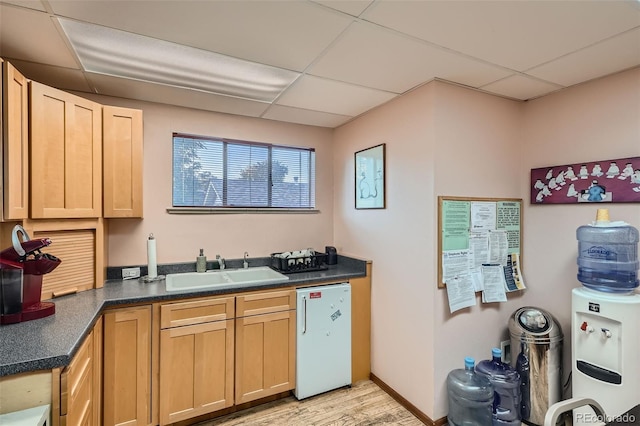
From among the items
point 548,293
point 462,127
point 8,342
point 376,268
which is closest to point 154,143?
point 8,342

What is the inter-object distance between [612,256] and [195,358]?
284 centimetres

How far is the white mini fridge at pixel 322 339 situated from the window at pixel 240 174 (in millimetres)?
1100

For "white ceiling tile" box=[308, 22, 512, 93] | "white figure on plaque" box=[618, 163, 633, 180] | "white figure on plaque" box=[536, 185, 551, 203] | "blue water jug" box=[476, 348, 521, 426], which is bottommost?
"blue water jug" box=[476, 348, 521, 426]

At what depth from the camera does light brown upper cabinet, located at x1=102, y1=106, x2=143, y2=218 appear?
2238mm

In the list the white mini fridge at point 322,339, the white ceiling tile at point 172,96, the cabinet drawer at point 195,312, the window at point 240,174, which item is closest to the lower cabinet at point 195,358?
the cabinet drawer at point 195,312

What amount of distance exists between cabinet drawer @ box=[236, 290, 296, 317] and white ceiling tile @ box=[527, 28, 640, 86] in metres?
2.37

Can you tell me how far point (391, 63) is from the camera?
1.92 m

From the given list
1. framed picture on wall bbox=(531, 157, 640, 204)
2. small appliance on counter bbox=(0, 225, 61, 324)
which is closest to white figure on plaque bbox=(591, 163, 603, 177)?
framed picture on wall bbox=(531, 157, 640, 204)

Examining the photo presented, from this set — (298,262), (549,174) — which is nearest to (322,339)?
(298,262)

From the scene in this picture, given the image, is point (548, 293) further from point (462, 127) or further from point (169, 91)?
point (169, 91)

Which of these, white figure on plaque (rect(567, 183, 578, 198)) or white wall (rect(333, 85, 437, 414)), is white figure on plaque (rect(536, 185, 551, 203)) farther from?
white wall (rect(333, 85, 437, 414))

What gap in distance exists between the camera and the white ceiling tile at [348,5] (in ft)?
4.45

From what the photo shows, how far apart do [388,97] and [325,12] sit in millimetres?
1194

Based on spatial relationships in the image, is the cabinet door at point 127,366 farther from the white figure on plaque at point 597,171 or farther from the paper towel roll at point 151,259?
the white figure on plaque at point 597,171
